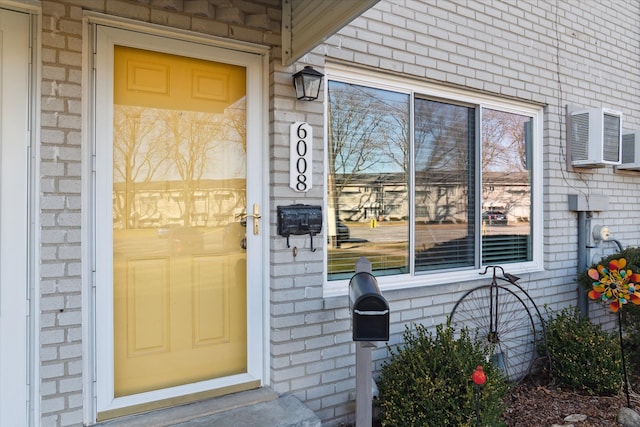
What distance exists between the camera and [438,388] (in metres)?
2.51

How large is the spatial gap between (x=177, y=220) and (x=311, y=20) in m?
1.37

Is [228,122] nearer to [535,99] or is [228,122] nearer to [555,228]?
[535,99]

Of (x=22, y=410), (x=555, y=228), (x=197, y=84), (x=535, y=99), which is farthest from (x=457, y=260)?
(x=22, y=410)

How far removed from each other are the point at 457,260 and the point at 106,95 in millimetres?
2849

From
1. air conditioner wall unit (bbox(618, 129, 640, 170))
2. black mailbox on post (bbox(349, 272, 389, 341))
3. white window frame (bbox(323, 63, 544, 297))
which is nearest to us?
black mailbox on post (bbox(349, 272, 389, 341))

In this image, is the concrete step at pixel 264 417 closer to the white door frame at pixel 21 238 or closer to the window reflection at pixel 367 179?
the white door frame at pixel 21 238

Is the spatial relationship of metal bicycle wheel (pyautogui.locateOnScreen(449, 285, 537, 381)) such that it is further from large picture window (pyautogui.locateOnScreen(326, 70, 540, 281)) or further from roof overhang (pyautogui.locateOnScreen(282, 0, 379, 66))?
roof overhang (pyautogui.locateOnScreen(282, 0, 379, 66))

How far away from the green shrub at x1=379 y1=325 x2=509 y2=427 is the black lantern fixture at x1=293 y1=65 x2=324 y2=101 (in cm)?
175

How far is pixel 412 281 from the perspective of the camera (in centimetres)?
327

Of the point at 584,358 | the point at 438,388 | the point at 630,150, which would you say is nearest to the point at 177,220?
the point at 438,388

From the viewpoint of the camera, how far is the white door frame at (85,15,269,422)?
2.21m

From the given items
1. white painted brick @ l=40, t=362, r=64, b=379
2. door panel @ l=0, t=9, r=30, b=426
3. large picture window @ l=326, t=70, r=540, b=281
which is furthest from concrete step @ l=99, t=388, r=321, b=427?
large picture window @ l=326, t=70, r=540, b=281

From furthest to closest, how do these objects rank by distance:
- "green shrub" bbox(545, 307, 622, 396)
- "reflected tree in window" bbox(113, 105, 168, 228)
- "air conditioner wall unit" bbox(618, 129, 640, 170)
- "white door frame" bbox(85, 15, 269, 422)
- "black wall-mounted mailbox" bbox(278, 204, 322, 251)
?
"air conditioner wall unit" bbox(618, 129, 640, 170)
"green shrub" bbox(545, 307, 622, 396)
"black wall-mounted mailbox" bbox(278, 204, 322, 251)
"reflected tree in window" bbox(113, 105, 168, 228)
"white door frame" bbox(85, 15, 269, 422)

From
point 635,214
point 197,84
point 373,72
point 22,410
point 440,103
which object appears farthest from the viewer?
point 635,214
